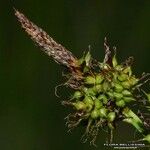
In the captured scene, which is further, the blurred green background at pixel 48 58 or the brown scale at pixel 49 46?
the blurred green background at pixel 48 58

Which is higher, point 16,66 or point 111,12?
point 111,12

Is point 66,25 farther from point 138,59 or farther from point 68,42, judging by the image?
point 138,59

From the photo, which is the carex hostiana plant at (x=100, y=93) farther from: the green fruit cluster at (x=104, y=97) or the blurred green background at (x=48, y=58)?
the blurred green background at (x=48, y=58)

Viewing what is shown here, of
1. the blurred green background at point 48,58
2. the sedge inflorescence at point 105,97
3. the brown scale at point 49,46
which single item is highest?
the blurred green background at point 48,58

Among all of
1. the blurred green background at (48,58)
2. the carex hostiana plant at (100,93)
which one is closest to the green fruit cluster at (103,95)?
the carex hostiana plant at (100,93)

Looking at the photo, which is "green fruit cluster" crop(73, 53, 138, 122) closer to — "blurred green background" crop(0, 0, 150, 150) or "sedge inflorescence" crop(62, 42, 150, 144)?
"sedge inflorescence" crop(62, 42, 150, 144)

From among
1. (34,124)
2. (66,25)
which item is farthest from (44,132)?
(66,25)

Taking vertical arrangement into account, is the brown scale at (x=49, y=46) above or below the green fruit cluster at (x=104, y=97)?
above
